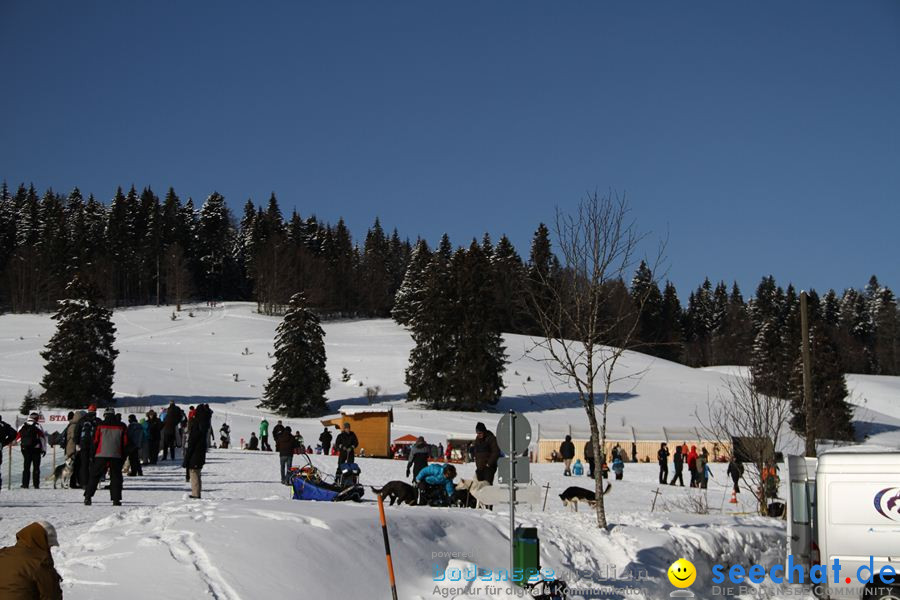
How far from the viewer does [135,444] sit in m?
20.1

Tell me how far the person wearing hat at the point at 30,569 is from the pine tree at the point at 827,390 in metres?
57.8

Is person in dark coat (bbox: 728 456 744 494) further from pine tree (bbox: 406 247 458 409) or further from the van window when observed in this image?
pine tree (bbox: 406 247 458 409)

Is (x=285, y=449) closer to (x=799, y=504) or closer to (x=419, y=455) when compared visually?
(x=419, y=455)

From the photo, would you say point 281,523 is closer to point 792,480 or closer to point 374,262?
point 792,480

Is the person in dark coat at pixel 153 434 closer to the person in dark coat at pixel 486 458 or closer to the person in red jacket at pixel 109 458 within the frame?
the person in red jacket at pixel 109 458

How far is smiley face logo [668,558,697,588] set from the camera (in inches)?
470

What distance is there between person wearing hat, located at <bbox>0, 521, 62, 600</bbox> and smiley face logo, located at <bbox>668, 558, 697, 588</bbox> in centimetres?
872

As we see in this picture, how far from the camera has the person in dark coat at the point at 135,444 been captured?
19.2 metres

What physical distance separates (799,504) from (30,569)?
27.4 ft

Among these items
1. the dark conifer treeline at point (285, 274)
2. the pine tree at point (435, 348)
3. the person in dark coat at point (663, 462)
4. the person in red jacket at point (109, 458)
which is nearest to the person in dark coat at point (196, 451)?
the person in red jacket at point (109, 458)

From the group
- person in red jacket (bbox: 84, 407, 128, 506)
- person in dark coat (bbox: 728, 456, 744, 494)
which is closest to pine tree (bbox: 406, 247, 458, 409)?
person in dark coat (bbox: 728, 456, 744, 494)

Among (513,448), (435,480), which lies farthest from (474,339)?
(513,448)

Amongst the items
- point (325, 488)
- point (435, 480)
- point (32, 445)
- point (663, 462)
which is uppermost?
point (32, 445)

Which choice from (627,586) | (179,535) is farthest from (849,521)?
(179,535)
